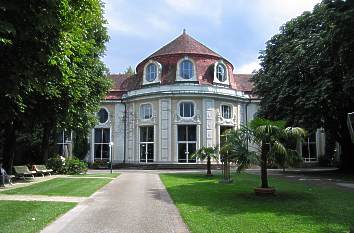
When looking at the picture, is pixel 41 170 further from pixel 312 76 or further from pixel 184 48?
pixel 184 48

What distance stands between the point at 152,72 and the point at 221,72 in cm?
741

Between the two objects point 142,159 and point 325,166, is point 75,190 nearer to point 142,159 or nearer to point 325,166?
point 142,159

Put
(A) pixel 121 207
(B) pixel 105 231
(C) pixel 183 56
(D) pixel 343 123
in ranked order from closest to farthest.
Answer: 1. (B) pixel 105 231
2. (A) pixel 121 207
3. (D) pixel 343 123
4. (C) pixel 183 56

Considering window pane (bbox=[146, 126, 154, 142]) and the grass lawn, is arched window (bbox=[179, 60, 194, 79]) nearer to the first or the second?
window pane (bbox=[146, 126, 154, 142])

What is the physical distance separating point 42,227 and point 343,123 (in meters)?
27.7

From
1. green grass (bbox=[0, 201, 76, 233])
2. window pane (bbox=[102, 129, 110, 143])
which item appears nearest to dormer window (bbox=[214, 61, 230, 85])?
window pane (bbox=[102, 129, 110, 143])

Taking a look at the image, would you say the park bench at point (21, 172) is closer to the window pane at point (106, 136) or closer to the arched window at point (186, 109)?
the arched window at point (186, 109)

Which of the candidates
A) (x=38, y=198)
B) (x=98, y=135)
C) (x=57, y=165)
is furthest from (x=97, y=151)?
(x=38, y=198)

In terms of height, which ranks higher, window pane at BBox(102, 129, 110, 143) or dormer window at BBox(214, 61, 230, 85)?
dormer window at BBox(214, 61, 230, 85)

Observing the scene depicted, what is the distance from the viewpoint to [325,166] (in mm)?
53031

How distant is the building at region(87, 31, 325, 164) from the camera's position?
4997 cm

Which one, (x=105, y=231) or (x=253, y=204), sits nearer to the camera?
(x=105, y=231)

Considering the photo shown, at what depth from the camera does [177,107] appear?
5034cm

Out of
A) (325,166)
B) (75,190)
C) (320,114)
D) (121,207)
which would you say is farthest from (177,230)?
(325,166)
